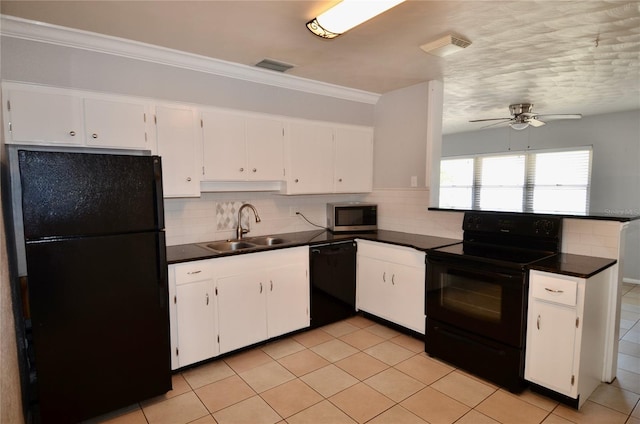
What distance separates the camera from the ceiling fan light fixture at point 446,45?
8.09 feet

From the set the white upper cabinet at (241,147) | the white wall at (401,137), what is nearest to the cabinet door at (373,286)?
the white wall at (401,137)

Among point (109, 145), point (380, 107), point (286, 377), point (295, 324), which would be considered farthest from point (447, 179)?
point (109, 145)

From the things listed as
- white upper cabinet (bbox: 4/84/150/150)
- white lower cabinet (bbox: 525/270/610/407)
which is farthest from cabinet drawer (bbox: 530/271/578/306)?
white upper cabinet (bbox: 4/84/150/150)

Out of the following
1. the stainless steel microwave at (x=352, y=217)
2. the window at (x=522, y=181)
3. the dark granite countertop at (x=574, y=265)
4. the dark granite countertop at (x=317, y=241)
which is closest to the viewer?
the dark granite countertop at (x=574, y=265)

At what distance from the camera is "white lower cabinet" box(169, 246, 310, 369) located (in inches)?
103

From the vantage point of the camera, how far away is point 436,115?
361 centimetres

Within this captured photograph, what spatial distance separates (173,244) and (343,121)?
2.28 m

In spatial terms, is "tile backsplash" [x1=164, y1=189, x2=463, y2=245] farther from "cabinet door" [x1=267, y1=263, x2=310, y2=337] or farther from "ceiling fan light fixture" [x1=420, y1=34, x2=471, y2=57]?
"ceiling fan light fixture" [x1=420, y1=34, x2=471, y2=57]

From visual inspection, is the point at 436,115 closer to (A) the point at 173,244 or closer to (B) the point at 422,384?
(B) the point at 422,384

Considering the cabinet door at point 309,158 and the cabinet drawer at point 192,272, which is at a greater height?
the cabinet door at point 309,158

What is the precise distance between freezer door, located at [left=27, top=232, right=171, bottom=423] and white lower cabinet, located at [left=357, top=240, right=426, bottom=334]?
78.0 inches

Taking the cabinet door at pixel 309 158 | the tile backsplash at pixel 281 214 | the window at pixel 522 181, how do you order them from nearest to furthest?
the tile backsplash at pixel 281 214 → the cabinet door at pixel 309 158 → the window at pixel 522 181

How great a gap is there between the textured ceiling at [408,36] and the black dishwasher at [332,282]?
5.67ft

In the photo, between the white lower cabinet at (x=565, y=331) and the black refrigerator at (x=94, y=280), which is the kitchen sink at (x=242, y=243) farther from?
the white lower cabinet at (x=565, y=331)
